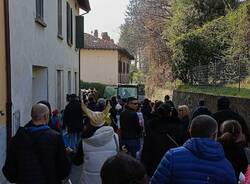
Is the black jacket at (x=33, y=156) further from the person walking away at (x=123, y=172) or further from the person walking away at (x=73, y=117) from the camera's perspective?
the person walking away at (x=73, y=117)

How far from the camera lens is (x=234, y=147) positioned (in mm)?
5516

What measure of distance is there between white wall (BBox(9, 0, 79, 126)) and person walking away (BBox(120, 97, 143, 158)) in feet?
6.48

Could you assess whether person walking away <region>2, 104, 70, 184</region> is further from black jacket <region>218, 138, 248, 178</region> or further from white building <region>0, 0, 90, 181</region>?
white building <region>0, 0, 90, 181</region>

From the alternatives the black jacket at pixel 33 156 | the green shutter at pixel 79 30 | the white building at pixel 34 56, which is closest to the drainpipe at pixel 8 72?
the white building at pixel 34 56

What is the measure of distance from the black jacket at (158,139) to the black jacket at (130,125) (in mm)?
3281

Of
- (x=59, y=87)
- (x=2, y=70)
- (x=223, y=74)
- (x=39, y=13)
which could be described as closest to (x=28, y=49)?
(x=39, y=13)

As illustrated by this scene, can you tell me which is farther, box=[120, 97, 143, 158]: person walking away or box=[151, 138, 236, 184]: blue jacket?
box=[120, 97, 143, 158]: person walking away

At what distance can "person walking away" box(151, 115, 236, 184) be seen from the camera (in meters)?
4.07

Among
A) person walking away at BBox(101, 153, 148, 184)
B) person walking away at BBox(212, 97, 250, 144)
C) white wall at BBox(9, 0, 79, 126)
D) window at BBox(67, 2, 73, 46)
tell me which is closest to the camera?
person walking away at BBox(101, 153, 148, 184)

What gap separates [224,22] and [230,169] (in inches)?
1006

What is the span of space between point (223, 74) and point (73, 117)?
11763 mm

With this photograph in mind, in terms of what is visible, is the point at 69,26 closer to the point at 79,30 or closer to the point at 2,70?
the point at 79,30

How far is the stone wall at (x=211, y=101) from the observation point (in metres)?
16.0

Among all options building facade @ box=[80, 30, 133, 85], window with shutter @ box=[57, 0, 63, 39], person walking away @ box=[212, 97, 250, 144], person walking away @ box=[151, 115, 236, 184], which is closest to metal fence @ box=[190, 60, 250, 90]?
window with shutter @ box=[57, 0, 63, 39]
